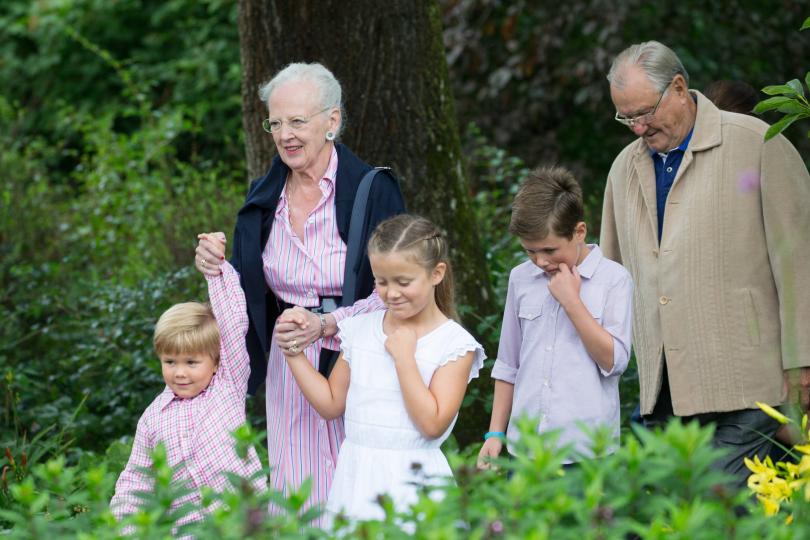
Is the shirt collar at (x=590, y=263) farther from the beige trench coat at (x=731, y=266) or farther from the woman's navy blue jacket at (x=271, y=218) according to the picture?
the woman's navy blue jacket at (x=271, y=218)

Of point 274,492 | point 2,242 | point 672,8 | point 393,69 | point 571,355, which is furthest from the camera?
point 672,8

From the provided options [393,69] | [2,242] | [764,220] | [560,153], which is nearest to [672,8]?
[560,153]

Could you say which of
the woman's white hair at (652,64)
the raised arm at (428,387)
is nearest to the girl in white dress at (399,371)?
the raised arm at (428,387)

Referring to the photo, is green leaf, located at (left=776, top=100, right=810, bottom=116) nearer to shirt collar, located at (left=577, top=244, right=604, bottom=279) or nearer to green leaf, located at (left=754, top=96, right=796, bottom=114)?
green leaf, located at (left=754, top=96, right=796, bottom=114)

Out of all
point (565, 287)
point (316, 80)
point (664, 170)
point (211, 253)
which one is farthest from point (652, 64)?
point (211, 253)

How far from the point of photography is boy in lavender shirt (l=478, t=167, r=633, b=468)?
3.39 metres

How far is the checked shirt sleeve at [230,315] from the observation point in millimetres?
3652

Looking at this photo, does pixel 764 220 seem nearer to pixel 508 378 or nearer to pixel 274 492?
pixel 508 378

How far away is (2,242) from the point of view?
8.09 metres

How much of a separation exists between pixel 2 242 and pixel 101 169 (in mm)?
1634

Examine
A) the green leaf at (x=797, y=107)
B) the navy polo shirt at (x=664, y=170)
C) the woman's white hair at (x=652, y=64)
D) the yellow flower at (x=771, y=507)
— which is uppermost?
the woman's white hair at (x=652, y=64)

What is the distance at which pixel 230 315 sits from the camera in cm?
365

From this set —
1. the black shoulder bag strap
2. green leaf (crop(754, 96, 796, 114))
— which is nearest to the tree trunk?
the black shoulder bag strap

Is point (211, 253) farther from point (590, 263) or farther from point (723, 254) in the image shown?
point (723, 254)
